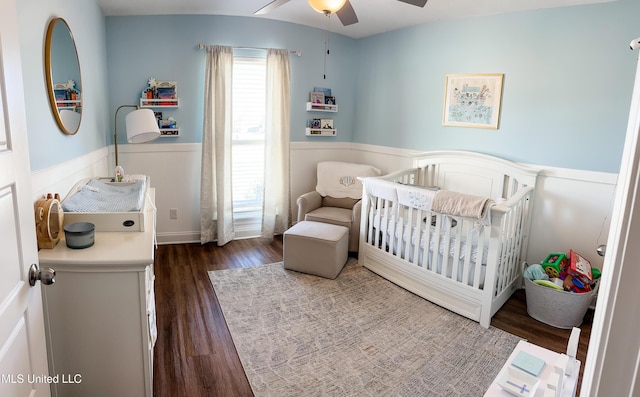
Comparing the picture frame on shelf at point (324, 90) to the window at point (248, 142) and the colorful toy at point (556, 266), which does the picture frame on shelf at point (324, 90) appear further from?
the colorful toy at point (556, 266)

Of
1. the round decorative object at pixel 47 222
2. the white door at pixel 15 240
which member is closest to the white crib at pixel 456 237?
the round decorative object at pixel 47 222

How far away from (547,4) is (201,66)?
3.17 m

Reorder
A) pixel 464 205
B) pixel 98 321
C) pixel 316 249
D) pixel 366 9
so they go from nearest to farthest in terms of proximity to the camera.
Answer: pixel 98 321, pixel 464 205, pixel 316 249, pixel 366 9

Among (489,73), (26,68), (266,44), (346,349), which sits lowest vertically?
(346,349)

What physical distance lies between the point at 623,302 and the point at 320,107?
4272mm

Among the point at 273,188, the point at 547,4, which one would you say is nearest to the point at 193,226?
the point at 273,188

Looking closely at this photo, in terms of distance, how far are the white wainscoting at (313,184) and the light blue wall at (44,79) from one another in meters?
0.10

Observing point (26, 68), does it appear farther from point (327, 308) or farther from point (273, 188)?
point (273, 188)

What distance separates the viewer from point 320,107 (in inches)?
184

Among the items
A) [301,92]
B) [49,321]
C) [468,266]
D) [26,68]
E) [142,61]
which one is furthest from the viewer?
[301,92]

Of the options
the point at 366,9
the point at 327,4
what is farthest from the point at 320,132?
the point at 327,4

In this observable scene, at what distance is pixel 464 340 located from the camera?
2615 millimetres

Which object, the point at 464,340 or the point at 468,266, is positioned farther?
the point at 468,266

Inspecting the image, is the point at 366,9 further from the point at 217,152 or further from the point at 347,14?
the point at 217,152
